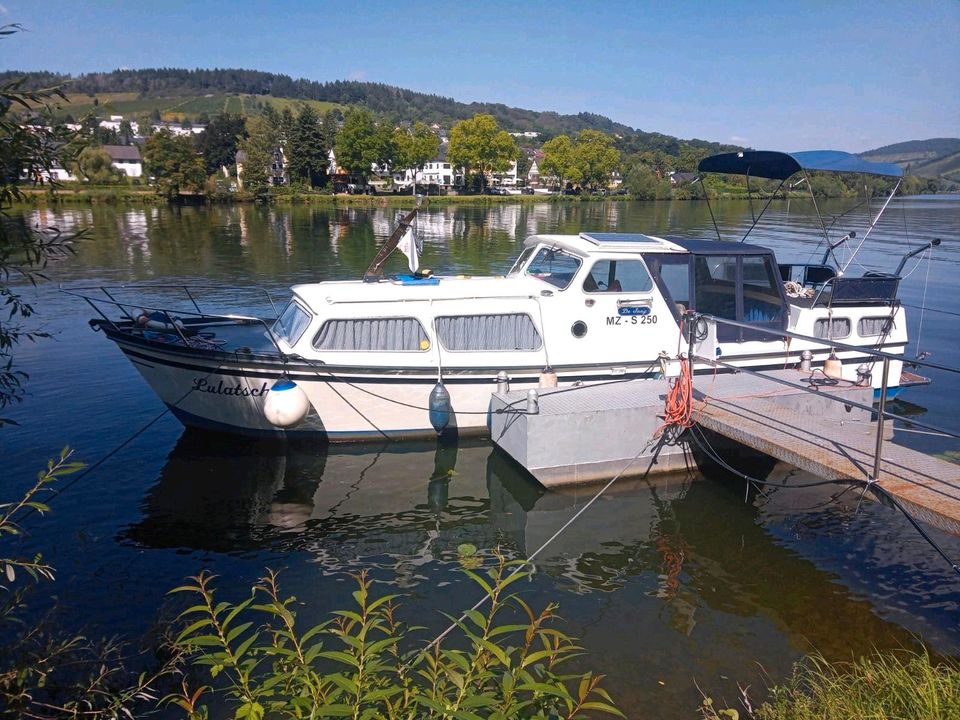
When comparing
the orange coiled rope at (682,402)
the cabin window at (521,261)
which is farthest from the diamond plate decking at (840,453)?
the cabin window at (521,261)

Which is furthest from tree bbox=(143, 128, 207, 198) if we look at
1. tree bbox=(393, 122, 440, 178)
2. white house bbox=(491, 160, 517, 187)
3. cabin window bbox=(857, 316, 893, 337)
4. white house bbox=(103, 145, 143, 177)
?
cabin window bbox=(857, 316, 893, 337)

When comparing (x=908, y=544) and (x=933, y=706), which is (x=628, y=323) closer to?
(x=908, y=544)

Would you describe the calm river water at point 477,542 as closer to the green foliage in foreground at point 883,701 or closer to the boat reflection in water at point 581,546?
the boat reflection in water at point 581,546

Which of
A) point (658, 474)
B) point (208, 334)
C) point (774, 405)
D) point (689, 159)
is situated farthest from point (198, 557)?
point (689, 159)

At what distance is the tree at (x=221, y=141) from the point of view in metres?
99.8

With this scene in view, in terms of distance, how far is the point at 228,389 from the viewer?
11258 mm

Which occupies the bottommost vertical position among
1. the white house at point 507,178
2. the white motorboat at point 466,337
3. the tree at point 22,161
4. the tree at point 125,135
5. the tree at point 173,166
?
the white motorboat at point 466,337

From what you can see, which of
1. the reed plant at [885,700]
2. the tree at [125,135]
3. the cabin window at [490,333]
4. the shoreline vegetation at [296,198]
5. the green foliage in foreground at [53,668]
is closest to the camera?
the green foliage in foreground at [53,668]

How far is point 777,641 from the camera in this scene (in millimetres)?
7262

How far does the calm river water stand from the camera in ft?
24.0

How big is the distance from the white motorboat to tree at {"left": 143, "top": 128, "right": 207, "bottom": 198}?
6789cm

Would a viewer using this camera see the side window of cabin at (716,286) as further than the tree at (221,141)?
No

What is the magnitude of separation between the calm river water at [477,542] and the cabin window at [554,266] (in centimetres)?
361

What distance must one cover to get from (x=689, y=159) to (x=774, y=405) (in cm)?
8577
